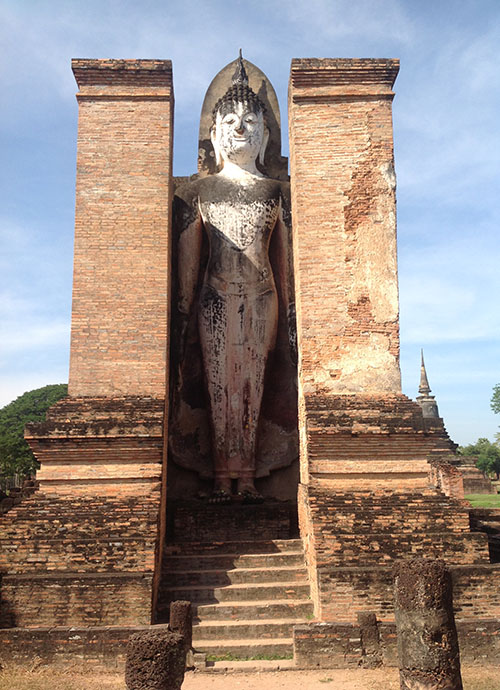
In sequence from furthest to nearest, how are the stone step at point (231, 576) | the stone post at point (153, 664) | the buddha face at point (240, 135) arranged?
the buddha face at point (240, 135) < the stone step at point (231, 576) < the stone post at point (153, 664)

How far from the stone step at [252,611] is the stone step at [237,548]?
3.46 ft

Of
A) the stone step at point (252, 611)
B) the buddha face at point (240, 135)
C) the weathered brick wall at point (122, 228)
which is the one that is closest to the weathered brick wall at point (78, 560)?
the stone step at point (252, 611)

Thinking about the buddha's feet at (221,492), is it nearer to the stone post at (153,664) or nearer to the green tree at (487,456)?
the stone post at (153,664)

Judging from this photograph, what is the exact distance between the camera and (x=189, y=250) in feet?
34.4

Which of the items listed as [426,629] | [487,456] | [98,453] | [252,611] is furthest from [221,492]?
[487,456]

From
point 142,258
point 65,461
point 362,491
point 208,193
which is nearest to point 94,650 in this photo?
point 65,461

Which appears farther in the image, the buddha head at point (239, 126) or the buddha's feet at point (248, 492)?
the buddha head at point (239, 126)

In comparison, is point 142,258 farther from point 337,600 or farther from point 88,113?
point 337,600

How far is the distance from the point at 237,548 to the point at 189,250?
15.3 ft

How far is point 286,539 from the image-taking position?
881 cm

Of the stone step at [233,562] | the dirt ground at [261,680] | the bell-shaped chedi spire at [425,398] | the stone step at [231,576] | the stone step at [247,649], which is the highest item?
the bell-shaped chedi spire at [425,398]

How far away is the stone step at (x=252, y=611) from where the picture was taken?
7.35 metres

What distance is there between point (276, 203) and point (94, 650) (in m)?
6.86

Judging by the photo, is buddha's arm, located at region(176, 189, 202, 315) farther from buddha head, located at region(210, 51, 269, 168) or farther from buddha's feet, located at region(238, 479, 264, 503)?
buddha's feet, located at region(238, 479, 264, 503)
